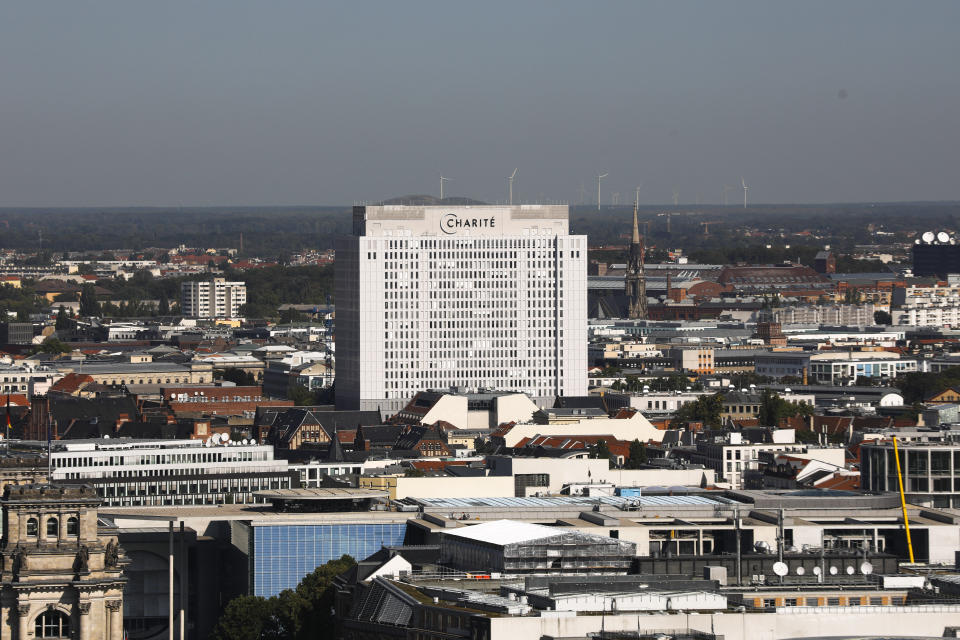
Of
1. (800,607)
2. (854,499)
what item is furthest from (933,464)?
(800,607)

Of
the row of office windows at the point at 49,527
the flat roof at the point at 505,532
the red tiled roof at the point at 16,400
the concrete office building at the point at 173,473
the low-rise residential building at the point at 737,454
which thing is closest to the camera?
the row of office windows at the point at 49,527

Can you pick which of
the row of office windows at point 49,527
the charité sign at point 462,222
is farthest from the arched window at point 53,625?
the charité sign at point 462,222

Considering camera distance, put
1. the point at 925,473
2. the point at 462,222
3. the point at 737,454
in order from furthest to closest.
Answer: the point at 462,222 → the point at 737,454 → the point at 925,473

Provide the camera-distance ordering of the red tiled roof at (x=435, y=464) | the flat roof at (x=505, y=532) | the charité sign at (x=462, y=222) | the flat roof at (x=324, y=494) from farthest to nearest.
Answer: the charité sign at (x=462, y=222)
the red tiled roof at (x=435, y=464)
the flat roof at (x=324, y=494)
the flat roof at (x=505, y=532)

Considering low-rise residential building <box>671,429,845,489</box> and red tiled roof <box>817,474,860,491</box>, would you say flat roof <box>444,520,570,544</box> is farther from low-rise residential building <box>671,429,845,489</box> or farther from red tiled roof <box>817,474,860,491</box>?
low-rise residential building <box>671,429,845,489</box>

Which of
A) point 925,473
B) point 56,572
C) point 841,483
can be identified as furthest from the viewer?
point 841,483

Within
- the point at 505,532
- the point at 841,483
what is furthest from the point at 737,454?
the point at 505,532

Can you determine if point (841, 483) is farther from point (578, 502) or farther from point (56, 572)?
point (56, 572)

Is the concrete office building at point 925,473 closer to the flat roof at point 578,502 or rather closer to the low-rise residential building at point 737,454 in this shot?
the flat roof at point 578,502
